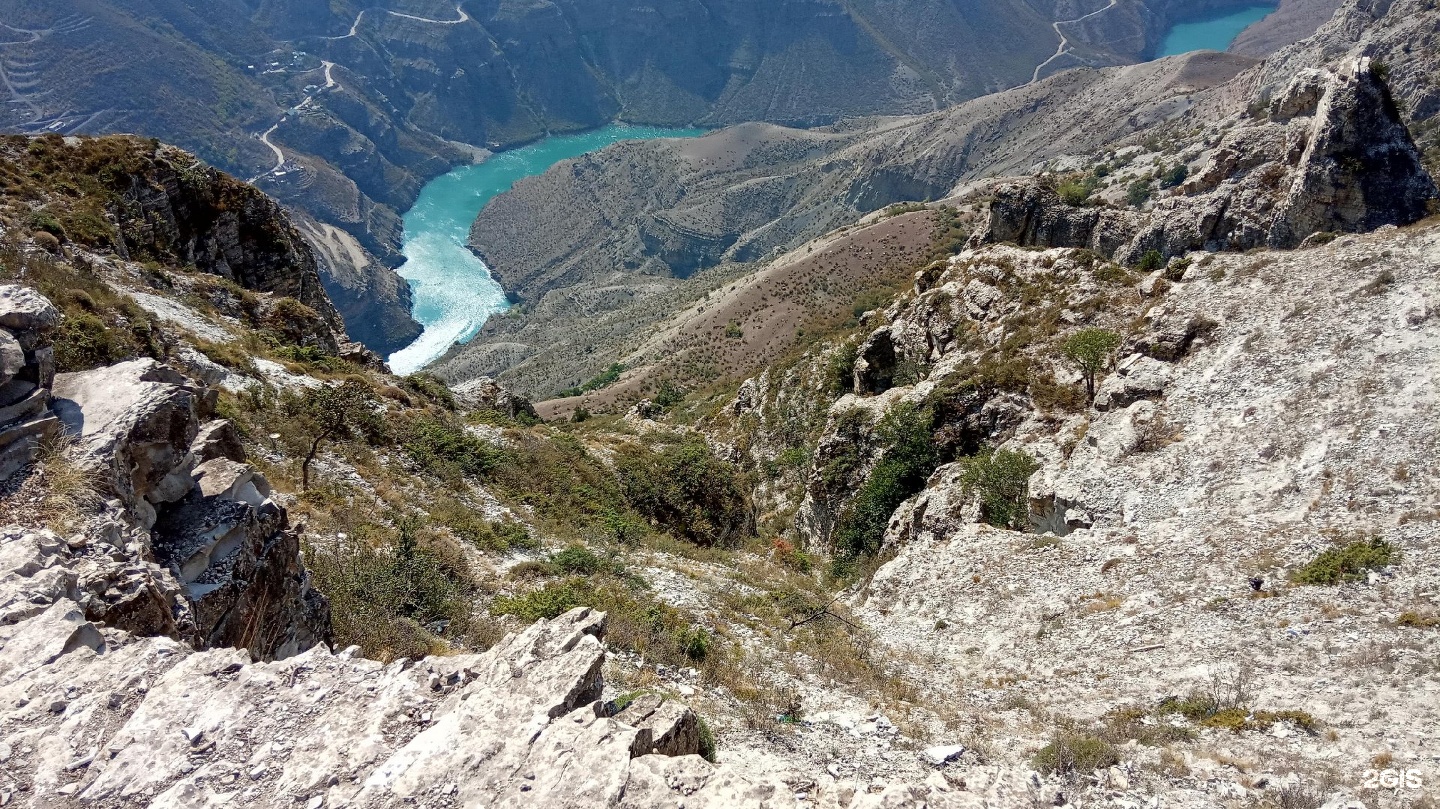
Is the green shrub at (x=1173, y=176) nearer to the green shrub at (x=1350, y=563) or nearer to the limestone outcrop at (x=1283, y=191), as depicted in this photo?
the limestone outcrop at (x=1283, y=191)

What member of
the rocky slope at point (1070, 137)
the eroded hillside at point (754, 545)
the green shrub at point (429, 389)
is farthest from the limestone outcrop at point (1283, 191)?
the green shrub at point (429, 389)

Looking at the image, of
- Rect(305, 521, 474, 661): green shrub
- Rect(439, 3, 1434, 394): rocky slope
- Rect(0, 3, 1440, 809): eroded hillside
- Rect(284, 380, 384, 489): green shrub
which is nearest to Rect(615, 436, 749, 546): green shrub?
Rect(0, 3, 1440, 809): eroded hillside

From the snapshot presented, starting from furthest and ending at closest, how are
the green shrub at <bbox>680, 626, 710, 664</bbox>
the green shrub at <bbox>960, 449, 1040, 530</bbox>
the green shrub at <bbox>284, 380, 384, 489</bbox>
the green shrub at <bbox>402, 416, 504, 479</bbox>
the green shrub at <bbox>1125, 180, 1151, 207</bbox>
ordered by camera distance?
the green shrub at <bbox>1125, 180, 1151, 207</bbox>
the green shrub at <bbox>402, 416, 504, 479</bbox>
the green shrub at <bbox>284, 380, 384, 489</bbox>
the green shrub at <bbox>960, 449, 1040, 530</bbox>
the green shrub at <bbox>680, 626, 710, 664</bbox>

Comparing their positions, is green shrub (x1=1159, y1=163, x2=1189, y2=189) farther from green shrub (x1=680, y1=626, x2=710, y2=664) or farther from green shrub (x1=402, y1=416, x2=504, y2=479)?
green shrub (x1=680, y1=626, x2=710, y2=664)

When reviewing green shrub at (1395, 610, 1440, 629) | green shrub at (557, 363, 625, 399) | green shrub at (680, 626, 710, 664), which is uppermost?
green shrub at (680, 626, 710, 664)

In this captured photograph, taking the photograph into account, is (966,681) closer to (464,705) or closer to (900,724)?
(900,724)

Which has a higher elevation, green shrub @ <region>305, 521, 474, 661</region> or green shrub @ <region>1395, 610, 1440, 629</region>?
green shrub @ <region>305, 521, 474, 661</region>

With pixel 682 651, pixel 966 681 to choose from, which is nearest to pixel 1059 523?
pixel 966 681
